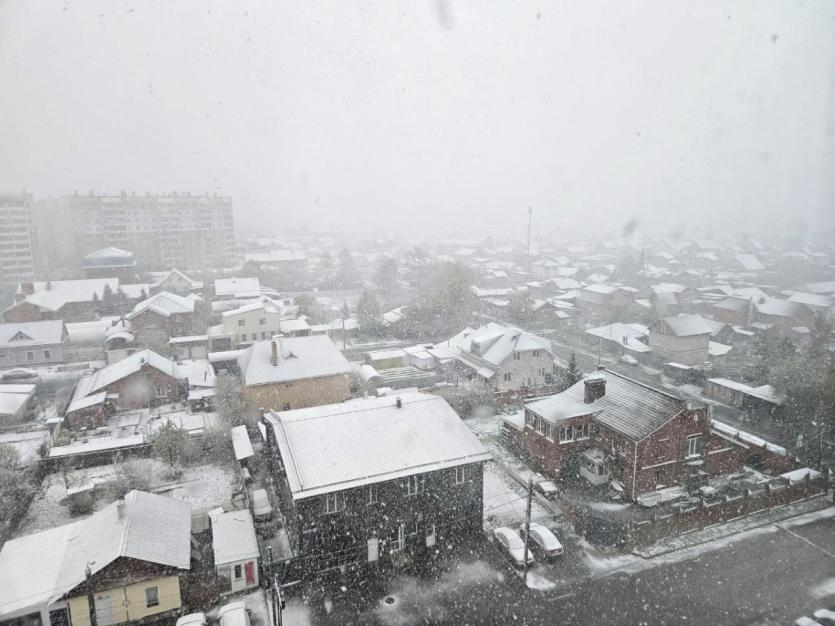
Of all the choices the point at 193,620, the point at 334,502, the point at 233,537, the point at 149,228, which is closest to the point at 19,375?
the point at 233,537

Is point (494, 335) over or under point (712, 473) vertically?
over

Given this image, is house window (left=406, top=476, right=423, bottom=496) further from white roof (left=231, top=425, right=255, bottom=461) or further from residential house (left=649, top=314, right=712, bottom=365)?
residential house (left=649, top=314, right=712, bottom=365)

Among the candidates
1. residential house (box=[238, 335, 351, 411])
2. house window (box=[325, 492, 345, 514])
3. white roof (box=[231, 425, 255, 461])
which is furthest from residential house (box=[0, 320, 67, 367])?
house window (box=[325, 492, 345, 514])

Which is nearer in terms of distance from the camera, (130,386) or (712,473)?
(712,473)

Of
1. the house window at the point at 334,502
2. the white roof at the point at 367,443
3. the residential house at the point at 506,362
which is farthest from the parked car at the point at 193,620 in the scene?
the residential house at the point at 506,362

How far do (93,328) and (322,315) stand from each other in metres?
14.9

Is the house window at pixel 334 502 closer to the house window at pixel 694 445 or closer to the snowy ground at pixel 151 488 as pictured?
the snowy ground at pixel 151 488

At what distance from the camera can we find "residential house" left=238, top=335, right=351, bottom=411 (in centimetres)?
2070

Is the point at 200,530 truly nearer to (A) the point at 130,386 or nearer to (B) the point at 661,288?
(A) the point at 130,386

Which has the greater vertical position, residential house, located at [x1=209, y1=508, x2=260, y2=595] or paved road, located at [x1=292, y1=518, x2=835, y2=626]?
residential house, located at [x1=209, y1=508, x2=260, y2=595]

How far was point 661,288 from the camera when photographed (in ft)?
146

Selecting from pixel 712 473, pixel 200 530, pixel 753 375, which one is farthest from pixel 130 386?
pixel 753 375

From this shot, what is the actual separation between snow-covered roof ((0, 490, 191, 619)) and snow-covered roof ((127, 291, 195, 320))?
73.1 ft

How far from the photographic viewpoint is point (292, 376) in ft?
69.2
